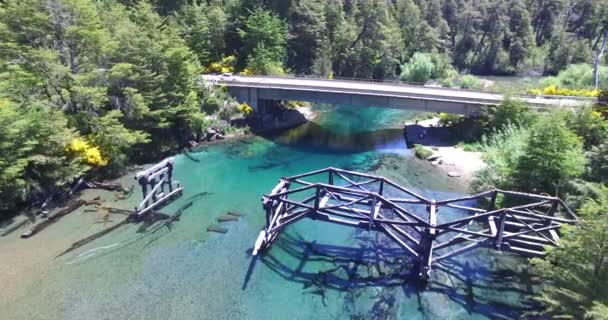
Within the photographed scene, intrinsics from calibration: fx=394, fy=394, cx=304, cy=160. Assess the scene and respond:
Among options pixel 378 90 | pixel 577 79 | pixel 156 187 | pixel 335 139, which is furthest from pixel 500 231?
pixel 577 79

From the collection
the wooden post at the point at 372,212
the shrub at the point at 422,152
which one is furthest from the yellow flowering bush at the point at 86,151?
the shrub at the point at 422,152

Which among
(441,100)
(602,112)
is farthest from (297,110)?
(602,112)

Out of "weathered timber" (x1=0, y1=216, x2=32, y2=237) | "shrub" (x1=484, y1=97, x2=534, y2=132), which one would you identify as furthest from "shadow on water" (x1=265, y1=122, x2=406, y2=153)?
"weathered timber" (x1=0, y1=216, x2=32, y2=237)

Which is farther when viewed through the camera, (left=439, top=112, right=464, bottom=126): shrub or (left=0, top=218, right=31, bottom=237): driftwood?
(left=439, top=112, right=464, bottom=126): shrub

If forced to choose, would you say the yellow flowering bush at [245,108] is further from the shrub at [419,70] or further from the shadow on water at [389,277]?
the shrub at [419,70]

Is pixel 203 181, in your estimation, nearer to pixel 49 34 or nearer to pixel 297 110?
pixel 49 34

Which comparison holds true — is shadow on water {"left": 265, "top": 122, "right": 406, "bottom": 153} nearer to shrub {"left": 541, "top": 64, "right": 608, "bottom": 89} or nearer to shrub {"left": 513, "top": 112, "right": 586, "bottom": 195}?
shrub {"left": 513, "top": 112, "right": 586, "bottom": 195}
